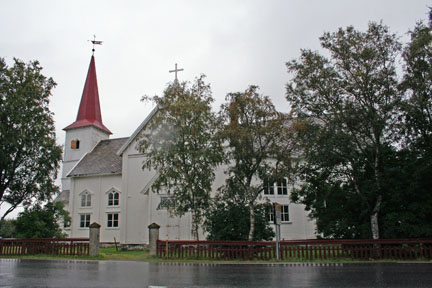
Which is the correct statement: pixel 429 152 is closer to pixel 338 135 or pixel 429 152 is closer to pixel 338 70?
pixel 338 135

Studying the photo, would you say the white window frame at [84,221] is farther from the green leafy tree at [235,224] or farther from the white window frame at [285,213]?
the green leafy tree at [235,224]

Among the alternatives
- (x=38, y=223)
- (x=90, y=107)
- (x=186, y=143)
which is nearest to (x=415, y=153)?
(x=186, y=143)

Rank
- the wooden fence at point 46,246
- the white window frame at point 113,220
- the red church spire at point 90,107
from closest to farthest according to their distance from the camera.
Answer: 1. the wooden fence at point 46,246
2. the white window frame at point 113,220
3. the red church spire at point 90,107

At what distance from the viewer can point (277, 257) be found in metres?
16.9

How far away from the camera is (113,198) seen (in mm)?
34062

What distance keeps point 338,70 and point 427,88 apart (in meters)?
4.29

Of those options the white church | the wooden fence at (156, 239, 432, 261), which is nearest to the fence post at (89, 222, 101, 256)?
the wooden fence at (156, 239, 432, 261)

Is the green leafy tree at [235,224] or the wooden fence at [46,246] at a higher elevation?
the green leafy tree at [235,224]

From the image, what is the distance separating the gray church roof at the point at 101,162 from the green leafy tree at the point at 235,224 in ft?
54.3

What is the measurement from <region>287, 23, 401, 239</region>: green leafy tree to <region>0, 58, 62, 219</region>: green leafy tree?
17.2 metres

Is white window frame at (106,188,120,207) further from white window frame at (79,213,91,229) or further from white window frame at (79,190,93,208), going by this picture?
white window frame at (79,213,91,229)

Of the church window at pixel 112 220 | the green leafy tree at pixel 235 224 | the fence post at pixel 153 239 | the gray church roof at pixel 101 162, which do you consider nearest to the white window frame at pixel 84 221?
the church window at pixel 112 220

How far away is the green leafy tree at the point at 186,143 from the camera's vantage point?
20.3m

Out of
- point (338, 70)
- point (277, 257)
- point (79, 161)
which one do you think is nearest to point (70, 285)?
point (277, 257)
